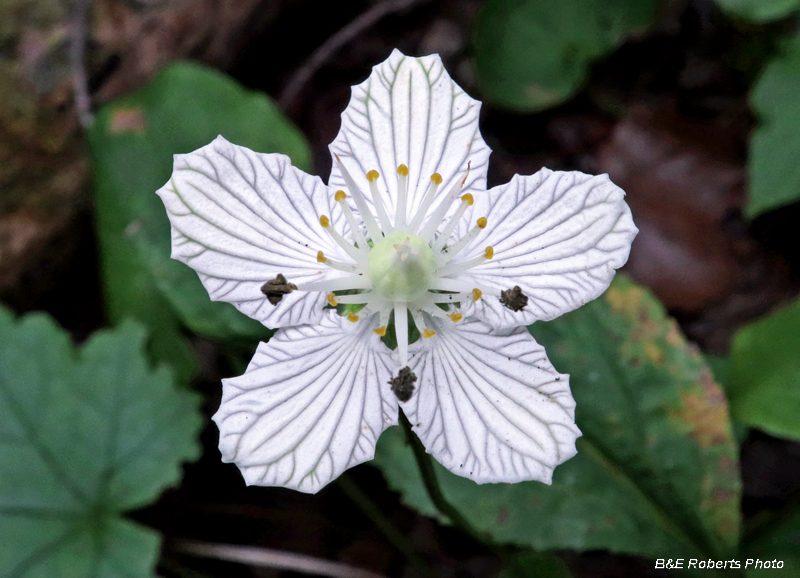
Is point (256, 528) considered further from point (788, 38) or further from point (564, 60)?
point (788, 38)

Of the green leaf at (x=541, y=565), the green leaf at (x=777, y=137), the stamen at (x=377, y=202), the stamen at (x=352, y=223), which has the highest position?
the green leaf at (x=777, y=137)

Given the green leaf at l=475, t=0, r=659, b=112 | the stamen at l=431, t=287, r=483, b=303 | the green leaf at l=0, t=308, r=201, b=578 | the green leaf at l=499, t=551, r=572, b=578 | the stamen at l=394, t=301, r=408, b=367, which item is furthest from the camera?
the green leaf at l=475, t=0, r=659, b=112

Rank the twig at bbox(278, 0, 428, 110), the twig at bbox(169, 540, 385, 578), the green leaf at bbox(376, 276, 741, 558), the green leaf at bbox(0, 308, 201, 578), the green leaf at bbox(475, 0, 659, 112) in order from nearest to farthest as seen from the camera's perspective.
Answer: the green leaf at bbox(376, 276, 741, 558) < the green leaf at bbox(0, 308, 201, 578) < the twig at bbox(169, 540, 385, 578) < the green leaf at bbox(475, 0, 659, 112) < the twig at bbox(278, 0, 428, 110)

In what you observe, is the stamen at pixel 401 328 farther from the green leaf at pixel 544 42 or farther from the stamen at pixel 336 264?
the green leaf at pixel 544 42

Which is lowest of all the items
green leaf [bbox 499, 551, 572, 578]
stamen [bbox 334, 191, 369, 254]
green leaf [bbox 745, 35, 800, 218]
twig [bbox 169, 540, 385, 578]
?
green leaf [bbox 499, 551, 572, 578]

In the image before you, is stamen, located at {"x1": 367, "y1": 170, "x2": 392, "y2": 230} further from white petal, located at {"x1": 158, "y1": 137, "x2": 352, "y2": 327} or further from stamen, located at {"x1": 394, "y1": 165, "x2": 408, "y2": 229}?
white petal, located at {"x1": 158, "y1": 137, "x2": 352, "y2": 327}

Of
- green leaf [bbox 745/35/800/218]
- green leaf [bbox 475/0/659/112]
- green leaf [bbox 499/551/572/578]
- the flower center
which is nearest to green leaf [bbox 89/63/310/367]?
the flower center

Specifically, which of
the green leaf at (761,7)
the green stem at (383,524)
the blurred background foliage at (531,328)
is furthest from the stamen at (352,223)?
the green leaf at (761,7)

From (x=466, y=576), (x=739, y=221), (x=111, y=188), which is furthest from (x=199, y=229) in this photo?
(x=739, y=221)
